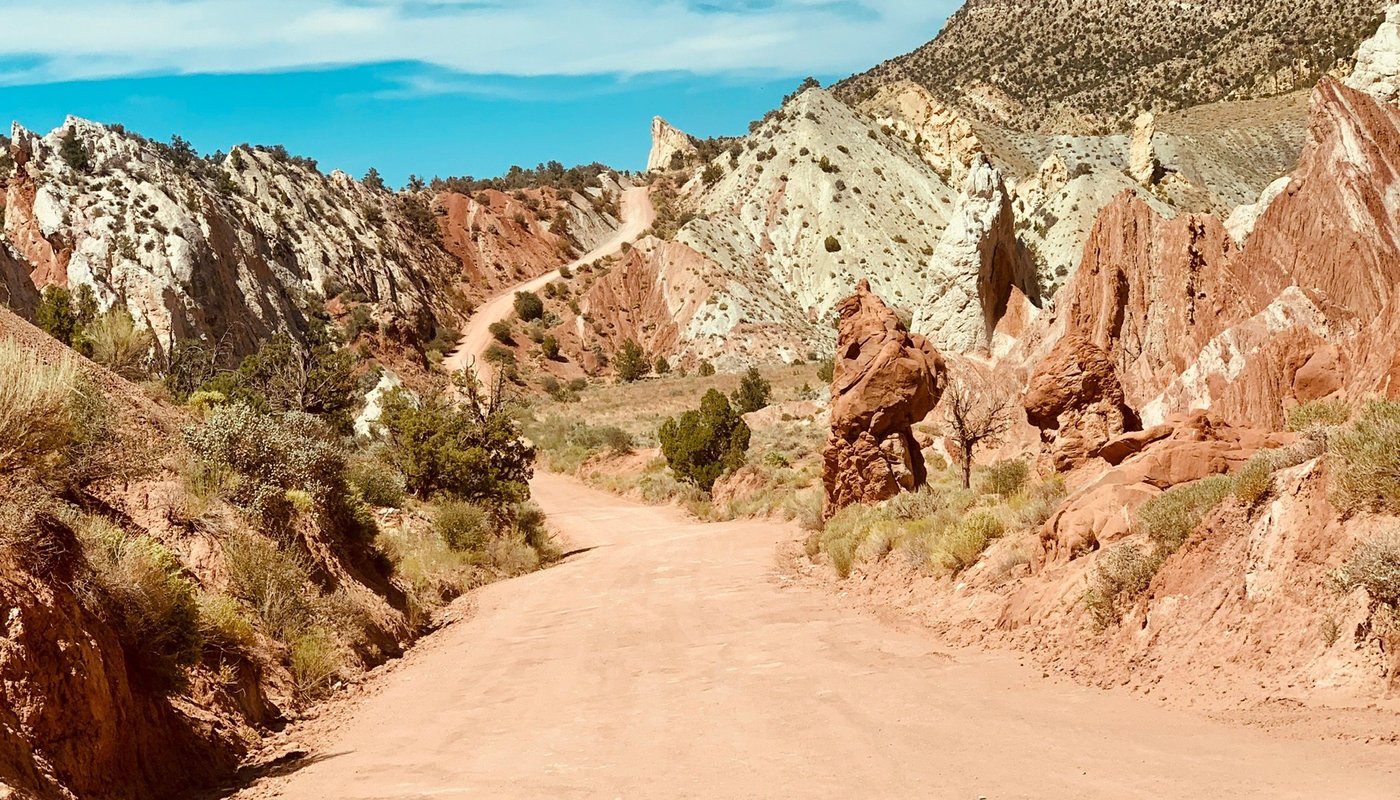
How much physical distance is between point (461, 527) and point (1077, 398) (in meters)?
12.6

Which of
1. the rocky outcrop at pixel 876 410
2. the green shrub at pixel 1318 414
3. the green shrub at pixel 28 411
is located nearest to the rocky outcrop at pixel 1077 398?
the green shrub at pixel 1318 414

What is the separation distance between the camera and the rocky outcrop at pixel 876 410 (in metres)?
21.4

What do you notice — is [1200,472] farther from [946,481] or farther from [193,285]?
[193,285]

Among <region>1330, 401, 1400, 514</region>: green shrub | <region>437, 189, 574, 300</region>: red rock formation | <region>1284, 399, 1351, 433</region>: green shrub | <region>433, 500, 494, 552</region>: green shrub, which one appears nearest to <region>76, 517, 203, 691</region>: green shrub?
<region>1330, 401, 1400, 514</region>: green shrub

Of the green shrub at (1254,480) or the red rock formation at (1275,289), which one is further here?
the red rock formation at (1275,289)

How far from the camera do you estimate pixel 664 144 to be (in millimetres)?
126688

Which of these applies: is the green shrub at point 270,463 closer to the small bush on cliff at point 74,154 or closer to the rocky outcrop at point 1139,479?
the rocky outcrop at point 1139,479

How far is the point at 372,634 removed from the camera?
13.2 metres

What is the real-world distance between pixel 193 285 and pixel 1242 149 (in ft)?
235

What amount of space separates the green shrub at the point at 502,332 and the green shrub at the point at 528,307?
9.14 feet

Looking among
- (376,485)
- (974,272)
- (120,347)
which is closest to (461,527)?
(376,485)

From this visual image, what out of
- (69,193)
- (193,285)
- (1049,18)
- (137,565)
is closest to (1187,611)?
(137,565)

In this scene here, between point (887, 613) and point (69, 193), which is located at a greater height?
point (69, 193)

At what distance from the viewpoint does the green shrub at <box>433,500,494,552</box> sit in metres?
21.3
